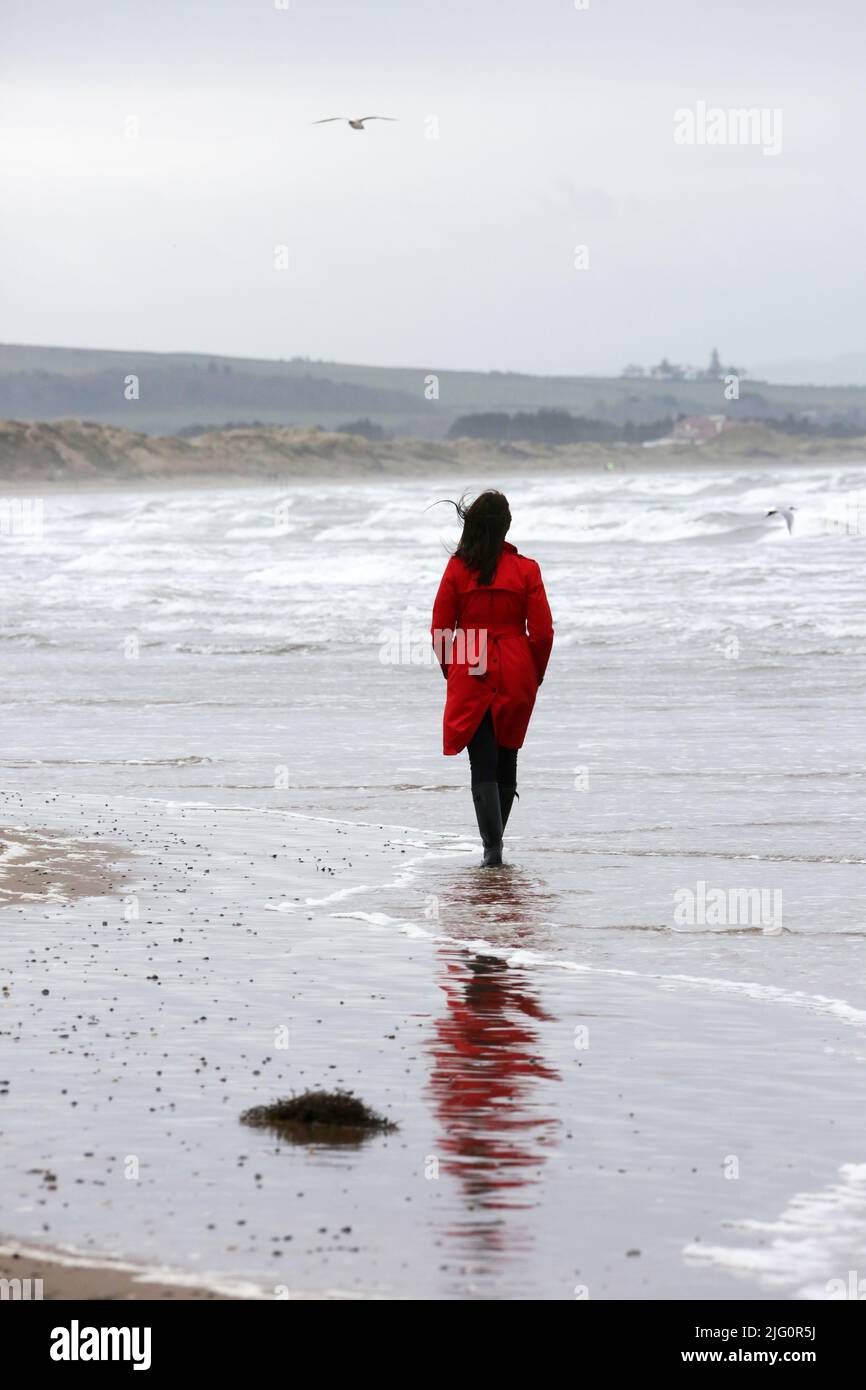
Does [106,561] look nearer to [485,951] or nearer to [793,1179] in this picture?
[485,951]

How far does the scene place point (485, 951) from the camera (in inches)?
286

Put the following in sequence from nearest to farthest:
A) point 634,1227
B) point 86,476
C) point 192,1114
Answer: point 634,1227
point 192,1114
point 86,476

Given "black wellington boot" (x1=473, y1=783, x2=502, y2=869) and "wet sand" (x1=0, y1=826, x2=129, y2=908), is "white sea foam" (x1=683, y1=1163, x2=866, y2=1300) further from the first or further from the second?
"black wellington boot" (x1=473, y1=783, x2=502, y2=869)

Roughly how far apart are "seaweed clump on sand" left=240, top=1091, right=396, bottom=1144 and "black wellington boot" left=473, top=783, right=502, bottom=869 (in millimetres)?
3950

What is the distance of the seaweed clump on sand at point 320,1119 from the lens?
4.92 metres

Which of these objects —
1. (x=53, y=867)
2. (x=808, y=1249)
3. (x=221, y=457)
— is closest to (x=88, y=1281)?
(x=808, y=1249)

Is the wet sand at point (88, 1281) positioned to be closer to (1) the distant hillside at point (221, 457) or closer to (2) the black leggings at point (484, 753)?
(2) the black leggings at point (484, 753)

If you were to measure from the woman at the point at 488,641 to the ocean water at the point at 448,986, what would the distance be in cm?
57

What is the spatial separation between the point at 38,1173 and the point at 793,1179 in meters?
1.69

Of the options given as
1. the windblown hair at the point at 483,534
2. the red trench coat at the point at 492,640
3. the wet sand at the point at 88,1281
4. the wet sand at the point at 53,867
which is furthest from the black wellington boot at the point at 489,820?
the wet sand at the point at 88,1281

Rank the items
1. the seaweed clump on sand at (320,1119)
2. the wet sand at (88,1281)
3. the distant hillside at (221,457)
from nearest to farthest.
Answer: the wet sand at (88,1281) < the seaweed clump on sand at (320,1119) < the distant hillside at (221,457)

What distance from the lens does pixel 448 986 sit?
21.8ft
